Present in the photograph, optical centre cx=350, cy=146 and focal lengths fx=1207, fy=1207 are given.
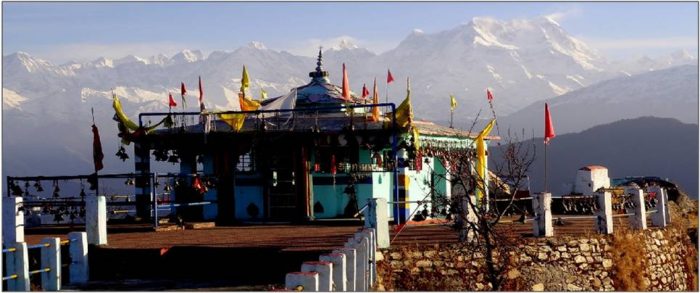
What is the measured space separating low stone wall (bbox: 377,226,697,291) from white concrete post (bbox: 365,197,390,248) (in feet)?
0.72

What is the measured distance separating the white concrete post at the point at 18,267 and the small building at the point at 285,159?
13074 millimetres

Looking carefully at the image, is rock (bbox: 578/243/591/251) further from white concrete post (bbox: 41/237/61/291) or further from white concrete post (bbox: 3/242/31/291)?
white concrete post (bbox: 3/242/31/291)

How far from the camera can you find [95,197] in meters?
22.1

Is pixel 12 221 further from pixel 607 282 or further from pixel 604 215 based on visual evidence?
pixel 604 215

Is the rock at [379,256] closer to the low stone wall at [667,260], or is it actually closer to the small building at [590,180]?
the low stone wall at [667,260]

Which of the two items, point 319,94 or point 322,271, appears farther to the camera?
point 319,94

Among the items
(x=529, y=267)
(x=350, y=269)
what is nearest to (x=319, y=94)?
(x=529, y=267)

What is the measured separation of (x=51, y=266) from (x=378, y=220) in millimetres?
5862

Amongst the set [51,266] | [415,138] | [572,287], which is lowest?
[572,287]

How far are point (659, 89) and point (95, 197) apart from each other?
11706cm

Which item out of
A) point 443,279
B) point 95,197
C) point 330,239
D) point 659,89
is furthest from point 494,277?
point 659,89

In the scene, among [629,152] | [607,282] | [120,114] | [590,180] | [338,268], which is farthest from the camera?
[629,152]

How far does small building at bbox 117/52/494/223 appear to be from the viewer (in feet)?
103

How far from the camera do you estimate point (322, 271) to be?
14.2m
